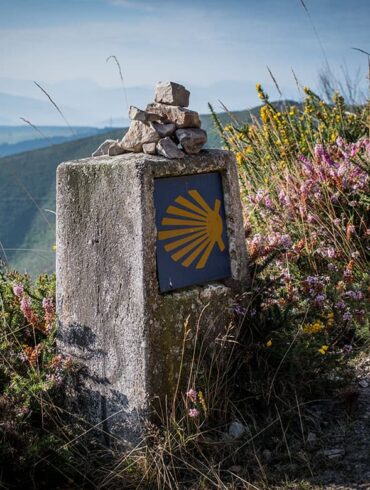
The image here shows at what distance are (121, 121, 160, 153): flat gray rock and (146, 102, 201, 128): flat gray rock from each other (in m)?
0.15

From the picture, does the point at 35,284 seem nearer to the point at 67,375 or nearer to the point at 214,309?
the point at 67,375

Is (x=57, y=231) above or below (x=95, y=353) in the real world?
above

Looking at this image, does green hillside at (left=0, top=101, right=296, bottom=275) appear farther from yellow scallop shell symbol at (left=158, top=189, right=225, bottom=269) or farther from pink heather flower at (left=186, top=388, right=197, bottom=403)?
pink heather flower at (left=186, top=388, right=197, bottom=403)

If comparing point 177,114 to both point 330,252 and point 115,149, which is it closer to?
point 115,149

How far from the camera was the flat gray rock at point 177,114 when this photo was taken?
3.46 m

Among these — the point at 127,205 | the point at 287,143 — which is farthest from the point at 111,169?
the point at 287,143

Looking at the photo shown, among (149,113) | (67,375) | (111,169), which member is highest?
(149,113)

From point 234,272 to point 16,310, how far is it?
1.36m

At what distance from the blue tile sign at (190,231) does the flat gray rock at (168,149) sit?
12cm

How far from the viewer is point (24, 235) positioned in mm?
46531

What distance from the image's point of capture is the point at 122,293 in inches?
126

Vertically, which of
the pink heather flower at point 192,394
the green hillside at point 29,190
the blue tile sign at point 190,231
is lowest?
the pink heather flower at point 192,394

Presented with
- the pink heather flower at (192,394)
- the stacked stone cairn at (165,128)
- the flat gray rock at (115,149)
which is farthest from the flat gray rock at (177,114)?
the pink heather flower at (192,394)

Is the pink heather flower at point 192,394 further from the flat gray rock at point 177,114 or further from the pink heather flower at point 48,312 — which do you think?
the flat gray rock at point 177,114
